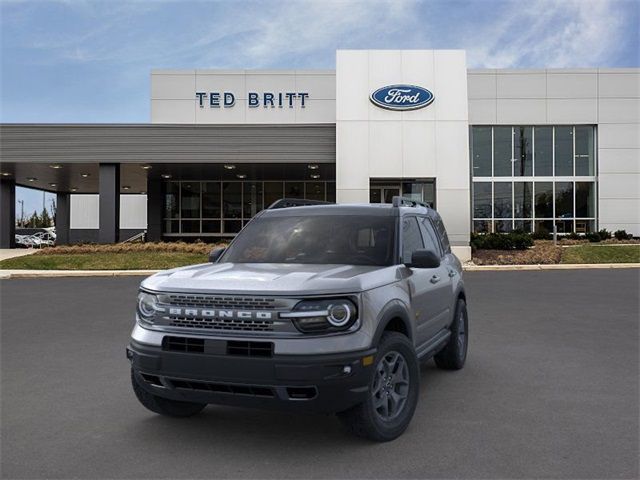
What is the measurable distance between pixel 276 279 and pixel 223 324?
487 millimetres

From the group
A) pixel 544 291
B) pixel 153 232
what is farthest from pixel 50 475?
pixel 153 232

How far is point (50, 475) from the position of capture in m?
3.85

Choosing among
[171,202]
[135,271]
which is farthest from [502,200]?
[135,271]

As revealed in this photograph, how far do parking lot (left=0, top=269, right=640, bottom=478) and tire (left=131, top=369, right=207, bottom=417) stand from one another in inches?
3.8

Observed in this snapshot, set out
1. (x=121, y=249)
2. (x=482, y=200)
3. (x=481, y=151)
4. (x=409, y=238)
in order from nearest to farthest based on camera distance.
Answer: (x=409, y=238) → (x=121, y=249) → (x=482, y=200) → (x=481, y=151)

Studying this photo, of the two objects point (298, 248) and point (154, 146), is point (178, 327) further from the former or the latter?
point (154, 146)

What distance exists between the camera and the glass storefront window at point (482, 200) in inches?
1321

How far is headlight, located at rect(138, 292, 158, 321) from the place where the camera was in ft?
14.4

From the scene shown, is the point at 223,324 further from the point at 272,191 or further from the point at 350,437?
the point at 272,191

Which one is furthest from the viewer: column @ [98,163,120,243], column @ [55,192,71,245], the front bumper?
column @ [55,192,71,245]

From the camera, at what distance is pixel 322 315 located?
13.0 feet

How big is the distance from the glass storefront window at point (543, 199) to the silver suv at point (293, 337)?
30.7 meters

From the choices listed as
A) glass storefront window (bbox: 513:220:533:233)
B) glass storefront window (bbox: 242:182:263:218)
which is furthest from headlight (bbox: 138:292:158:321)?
glass storefront window (bbox: 513:220:533:233)

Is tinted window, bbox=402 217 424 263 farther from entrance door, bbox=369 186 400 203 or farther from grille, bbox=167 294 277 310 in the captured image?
entrance door, bbox=369 186 400 203
